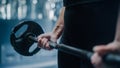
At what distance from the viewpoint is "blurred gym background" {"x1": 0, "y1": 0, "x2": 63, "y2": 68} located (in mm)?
1948

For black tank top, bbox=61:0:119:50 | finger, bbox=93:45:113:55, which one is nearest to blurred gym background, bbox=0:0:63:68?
black tank top, bbox=61:0:119:50

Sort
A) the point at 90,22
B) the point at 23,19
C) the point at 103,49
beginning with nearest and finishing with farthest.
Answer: the point at 103,49
the point at 90,22
the point at 23,19

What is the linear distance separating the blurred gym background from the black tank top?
3.77ft

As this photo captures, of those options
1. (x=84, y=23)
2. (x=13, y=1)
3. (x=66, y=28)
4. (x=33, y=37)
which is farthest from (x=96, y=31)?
(x=13, y=1)

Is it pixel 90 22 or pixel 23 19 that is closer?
pixel 90 22

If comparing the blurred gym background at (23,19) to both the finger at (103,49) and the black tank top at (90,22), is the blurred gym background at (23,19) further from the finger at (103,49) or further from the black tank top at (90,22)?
the finger at (103,49)

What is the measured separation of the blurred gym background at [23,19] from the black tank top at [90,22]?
45.2 inches

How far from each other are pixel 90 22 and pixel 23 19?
1298 mm

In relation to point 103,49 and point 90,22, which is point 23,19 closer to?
point 90,22

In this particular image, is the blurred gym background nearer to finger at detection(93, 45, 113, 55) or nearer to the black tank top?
the black tank top

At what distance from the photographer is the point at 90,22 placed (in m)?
0.74

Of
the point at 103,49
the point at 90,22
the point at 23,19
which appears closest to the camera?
the point at 103,49

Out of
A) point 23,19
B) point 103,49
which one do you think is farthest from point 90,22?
point 23,19

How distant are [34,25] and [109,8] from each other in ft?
2.08
